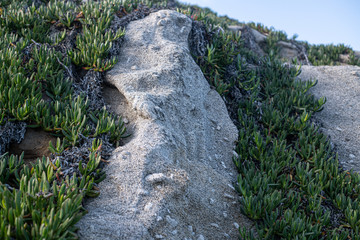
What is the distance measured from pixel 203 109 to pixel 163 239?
302 cm

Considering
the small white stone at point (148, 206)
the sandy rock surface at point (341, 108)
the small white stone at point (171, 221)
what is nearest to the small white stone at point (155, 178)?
the small white stone at point (148, 206)

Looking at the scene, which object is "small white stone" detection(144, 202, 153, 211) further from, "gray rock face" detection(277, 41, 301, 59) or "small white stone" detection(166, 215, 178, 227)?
"gray rock face" detection(277, 41, 301, 59)

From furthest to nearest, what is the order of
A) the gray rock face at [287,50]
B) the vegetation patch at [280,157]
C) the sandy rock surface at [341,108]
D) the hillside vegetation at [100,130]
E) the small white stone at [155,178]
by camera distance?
the gray rock face at [287,50] < the sandy rock surface at [341,108] < the vegetation patch at [280,157] < the small white stone at [155,178] < the hillside vegetation at [100,130]

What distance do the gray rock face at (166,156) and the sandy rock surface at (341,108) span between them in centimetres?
217

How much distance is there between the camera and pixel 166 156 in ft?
14.5

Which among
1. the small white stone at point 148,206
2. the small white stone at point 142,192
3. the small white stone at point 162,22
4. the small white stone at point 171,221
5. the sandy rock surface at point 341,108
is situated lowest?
the small white stone at point 171,221

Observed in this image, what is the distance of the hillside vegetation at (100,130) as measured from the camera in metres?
3.37

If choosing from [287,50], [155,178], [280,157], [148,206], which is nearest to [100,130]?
[155,178]

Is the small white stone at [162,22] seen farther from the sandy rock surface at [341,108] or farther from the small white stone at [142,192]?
the small white stone at [142,192]

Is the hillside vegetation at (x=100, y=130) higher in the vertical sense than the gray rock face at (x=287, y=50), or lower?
lower

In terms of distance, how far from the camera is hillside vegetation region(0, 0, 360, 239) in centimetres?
337

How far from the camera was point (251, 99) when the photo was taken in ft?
21.9

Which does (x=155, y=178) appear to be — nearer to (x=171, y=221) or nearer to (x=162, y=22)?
(x=171, y=221)

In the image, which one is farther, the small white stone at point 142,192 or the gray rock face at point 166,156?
the small white stone at point 142,192
